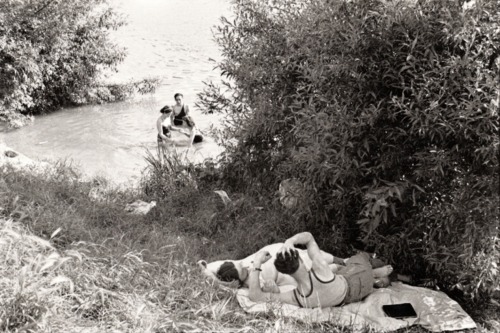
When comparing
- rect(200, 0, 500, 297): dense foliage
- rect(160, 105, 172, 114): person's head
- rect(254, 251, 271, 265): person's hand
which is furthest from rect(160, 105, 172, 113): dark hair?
rect(254, 251, 271, 265): person's hand

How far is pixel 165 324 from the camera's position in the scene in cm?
364

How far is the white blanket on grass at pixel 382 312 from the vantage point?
4.17m

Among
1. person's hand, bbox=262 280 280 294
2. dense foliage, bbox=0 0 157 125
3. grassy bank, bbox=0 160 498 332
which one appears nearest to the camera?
grassy bank, bbox=0 160 498 332

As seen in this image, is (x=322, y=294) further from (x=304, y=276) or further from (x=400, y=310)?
(x=400, y=310)

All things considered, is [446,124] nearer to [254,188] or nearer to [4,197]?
[254,188]

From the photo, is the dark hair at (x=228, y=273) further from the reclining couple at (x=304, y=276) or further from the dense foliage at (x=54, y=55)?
the dense foliage at (x=54, y=55)

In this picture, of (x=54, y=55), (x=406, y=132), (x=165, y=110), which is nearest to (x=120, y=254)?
(x=406, y=132)

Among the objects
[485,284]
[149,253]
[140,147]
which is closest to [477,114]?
[485,284]

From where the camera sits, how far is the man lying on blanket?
4614mm

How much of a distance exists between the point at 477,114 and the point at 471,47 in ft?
1.79

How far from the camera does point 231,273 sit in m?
4.80

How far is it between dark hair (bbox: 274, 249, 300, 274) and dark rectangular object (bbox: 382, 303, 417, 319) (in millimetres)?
800

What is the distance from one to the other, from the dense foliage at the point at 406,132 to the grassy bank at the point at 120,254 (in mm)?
648

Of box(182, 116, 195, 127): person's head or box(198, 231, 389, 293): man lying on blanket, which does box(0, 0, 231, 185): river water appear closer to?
box(182, 116, 195, 127): person's head
